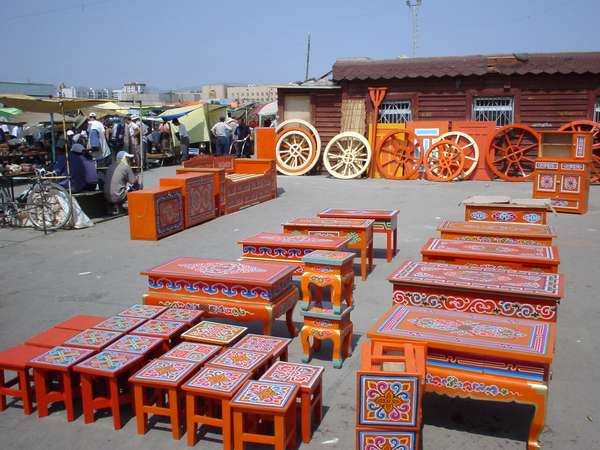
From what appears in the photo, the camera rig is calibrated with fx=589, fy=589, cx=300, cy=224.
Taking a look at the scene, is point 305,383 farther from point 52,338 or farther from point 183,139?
point 183,139

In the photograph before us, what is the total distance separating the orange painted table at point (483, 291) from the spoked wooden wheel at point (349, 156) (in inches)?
446

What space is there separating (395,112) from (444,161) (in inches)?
91.2

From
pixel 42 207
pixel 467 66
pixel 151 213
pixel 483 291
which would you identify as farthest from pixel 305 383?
pixel 467 66

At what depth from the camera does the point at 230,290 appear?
468 cm

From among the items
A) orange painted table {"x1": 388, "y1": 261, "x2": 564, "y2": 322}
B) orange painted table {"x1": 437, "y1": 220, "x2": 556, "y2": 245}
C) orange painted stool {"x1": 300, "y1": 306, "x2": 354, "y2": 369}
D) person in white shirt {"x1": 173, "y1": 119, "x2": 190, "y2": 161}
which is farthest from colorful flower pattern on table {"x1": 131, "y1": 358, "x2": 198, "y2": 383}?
person in white shirt {"x1": 173, "y1": 119, "x2": 190, "y2": 161}

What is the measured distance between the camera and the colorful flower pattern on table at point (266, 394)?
3.19m

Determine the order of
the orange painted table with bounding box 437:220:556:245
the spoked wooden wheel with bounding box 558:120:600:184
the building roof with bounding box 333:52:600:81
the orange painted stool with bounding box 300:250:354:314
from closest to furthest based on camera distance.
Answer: the orange painted stool with bounding box 300:250:354:314 → the orange painted table with bounding box 437:220:556:245 → the spoked wooden wheel with bounding box 558:120:600:184 → the building roof with bounding box 333:52:600:81

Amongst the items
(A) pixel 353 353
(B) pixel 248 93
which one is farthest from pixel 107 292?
(B) pixel 248 93

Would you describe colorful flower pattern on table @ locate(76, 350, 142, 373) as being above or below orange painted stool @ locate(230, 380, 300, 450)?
above

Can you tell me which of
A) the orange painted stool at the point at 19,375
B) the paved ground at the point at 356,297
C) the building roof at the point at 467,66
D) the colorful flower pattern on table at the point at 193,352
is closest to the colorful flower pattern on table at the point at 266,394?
the paved ground at the point at 356,297

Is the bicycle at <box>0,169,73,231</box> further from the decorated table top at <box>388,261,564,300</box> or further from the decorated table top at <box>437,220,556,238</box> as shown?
the decorated table top at <box>388,261,564,300</box>

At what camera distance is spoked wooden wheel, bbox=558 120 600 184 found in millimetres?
13695

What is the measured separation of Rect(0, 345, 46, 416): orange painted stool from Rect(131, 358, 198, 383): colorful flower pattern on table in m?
0.83

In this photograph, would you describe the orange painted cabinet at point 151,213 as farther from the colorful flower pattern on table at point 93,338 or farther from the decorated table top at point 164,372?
the decorated table top at point 164,372
